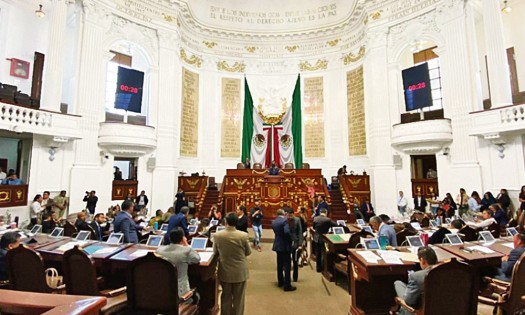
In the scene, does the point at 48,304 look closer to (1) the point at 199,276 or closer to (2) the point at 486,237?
(1) the point at 199,276

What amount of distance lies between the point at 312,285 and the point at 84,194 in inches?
333

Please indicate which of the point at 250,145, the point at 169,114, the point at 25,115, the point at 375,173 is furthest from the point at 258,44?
the point at 25,115

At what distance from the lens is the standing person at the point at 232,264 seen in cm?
315

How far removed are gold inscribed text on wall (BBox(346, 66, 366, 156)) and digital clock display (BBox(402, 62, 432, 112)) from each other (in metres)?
2.35

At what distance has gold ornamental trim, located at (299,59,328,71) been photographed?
14.7 m

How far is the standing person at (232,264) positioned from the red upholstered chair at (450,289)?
184 cm

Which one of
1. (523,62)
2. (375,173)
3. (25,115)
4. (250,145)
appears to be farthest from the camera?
(250,145)

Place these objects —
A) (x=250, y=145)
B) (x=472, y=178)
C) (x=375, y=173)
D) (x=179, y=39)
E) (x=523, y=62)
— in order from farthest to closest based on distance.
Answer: (x=250, y=145)
(x=179, y=39)
(x=375, y=173)
(x=523, y=62)
(x=472, y=178)

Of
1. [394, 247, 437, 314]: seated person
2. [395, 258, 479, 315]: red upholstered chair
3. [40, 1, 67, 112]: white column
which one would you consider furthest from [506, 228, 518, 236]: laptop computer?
[40, 1, 67, 112]: white column

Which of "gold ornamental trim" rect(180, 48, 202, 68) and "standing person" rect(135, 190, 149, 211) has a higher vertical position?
"gold ornamental trim" rect(180, 48, 202, 68)

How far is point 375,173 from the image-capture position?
1137cm

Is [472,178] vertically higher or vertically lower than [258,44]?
lower

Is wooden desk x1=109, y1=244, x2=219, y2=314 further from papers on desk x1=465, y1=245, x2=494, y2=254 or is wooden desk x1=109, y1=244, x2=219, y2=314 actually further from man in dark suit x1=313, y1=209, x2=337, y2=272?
papers on desk x1=465, y1=245, x2=494, y2=254

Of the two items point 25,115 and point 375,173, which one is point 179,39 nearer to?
point 25,115
